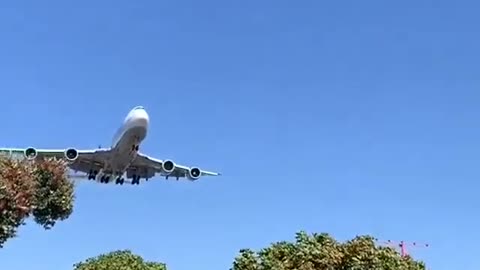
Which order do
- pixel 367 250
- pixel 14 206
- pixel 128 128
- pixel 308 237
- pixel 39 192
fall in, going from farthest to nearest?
pixel 128 128
pixel 308 237
pixel 367 250
pixel 39 192
pixel 14 206

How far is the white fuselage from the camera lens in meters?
58.5

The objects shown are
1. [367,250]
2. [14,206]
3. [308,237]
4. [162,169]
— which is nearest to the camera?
[14,206]

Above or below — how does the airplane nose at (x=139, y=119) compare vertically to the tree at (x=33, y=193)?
above

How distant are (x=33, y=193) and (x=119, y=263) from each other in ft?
53.0

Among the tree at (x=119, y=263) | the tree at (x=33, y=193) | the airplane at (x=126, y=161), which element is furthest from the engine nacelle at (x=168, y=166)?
the tree at (x=33, y=193)

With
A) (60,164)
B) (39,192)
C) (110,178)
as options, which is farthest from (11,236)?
(110,178)

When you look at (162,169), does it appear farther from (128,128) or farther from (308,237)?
(308,237)

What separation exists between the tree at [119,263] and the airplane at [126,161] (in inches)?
1043

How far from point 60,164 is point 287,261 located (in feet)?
26.4

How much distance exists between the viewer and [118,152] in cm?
6022

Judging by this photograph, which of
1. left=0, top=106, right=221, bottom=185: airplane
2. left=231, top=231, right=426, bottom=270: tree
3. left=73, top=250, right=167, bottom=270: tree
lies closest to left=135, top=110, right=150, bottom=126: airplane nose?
left=0, top=106, right=221, bottom=185: airplane

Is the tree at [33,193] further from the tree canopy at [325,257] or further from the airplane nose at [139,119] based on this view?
the airplane nose at [139,119]

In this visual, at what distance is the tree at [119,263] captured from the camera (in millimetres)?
31141

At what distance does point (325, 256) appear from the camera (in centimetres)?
2144
